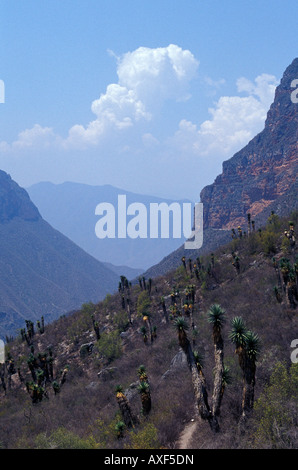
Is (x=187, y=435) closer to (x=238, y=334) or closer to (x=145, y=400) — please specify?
(x=145, y=400)

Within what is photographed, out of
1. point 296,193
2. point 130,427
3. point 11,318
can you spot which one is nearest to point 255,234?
point 130,427

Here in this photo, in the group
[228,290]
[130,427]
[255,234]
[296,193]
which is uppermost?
[296,193]

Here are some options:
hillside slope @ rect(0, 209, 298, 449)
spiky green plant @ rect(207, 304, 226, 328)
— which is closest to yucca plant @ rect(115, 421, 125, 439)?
hillside slope @ rect(0, 209, 298, 449)

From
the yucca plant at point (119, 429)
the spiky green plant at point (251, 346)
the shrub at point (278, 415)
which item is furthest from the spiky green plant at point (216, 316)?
the yucca plant at point (119, 429)

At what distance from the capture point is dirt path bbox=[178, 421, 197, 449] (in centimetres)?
1734

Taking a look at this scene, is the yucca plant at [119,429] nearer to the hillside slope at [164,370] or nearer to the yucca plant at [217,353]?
the hillside slope at [164,370]

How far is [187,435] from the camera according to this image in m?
18.2

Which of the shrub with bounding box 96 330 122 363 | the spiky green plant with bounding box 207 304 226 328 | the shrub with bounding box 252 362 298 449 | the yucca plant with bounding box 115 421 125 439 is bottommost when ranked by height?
the shrub with bounding box 96 330 122 363

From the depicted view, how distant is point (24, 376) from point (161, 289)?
28124 millimetres

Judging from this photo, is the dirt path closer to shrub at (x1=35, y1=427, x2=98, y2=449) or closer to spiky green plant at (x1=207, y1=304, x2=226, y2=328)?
shrub at (x1=35, y1=427, x2=98, y2=449)

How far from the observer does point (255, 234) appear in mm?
67312

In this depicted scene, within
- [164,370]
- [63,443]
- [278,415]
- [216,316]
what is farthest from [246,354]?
[164,370]

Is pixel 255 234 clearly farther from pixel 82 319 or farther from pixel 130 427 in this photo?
pixel 130 427

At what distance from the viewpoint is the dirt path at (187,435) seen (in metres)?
17.3
